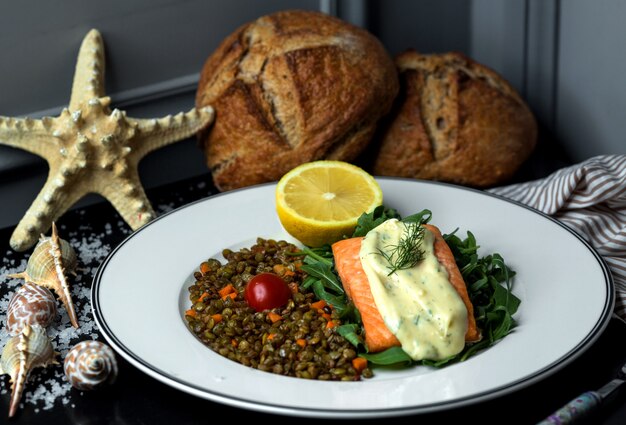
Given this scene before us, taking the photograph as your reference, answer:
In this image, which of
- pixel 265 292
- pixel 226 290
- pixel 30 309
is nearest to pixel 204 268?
pixel 226 290

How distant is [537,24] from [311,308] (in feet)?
4.30

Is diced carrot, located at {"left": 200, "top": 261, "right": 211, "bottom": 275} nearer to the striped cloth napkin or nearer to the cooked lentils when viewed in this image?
the cooked lentils

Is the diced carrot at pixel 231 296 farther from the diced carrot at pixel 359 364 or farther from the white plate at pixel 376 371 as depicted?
the diced carrot at pixel 359 364

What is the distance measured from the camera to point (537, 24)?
2.46 meters

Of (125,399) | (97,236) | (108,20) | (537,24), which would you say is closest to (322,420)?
Answer: (125,399)

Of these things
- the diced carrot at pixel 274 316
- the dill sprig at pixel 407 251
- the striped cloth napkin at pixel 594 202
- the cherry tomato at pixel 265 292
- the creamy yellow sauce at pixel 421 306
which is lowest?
the striped cloth napkin at pixel 594 202

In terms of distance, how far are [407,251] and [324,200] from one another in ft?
1.16

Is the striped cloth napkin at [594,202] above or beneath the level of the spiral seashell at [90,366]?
beneath

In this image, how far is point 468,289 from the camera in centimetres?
161

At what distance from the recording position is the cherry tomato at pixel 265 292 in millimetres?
1569

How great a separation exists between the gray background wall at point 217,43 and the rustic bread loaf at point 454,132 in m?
0.28

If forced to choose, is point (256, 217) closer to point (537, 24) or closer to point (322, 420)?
point (322, 420)

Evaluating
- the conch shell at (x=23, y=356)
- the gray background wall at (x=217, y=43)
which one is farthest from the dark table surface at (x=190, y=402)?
the gray background wall at (x=217, y=43)

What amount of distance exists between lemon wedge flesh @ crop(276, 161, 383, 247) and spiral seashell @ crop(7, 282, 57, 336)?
0.50 m
